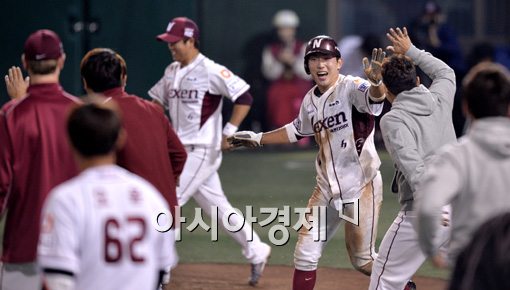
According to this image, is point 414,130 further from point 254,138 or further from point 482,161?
point 482,161

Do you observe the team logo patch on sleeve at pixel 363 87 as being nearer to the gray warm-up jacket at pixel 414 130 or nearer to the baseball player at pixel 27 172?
the gray warm-up jacket at pixel 414 130

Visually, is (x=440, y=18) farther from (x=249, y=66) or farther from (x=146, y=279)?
(x=146, y=279)

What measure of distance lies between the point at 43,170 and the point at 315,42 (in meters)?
2.74

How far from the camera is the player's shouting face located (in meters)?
7.37

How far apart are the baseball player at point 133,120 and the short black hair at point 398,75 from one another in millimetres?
1433

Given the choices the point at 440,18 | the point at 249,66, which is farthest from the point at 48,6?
the point at 440,18

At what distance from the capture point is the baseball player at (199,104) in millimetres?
9109

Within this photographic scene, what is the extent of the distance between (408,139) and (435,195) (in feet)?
6.49

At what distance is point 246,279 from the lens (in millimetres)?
8906

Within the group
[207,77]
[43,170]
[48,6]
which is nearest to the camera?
[43,170]

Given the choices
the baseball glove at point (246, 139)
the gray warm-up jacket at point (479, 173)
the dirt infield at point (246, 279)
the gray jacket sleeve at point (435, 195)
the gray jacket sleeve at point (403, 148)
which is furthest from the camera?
the dirt infield at point (246, 279)

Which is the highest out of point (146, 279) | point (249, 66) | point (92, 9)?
point (146, 279)

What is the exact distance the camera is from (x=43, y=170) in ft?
17.1

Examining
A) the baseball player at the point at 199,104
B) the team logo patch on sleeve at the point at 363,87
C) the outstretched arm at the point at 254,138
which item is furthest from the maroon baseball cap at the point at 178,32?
the team logo patch on sleeve at the point at 363,87
